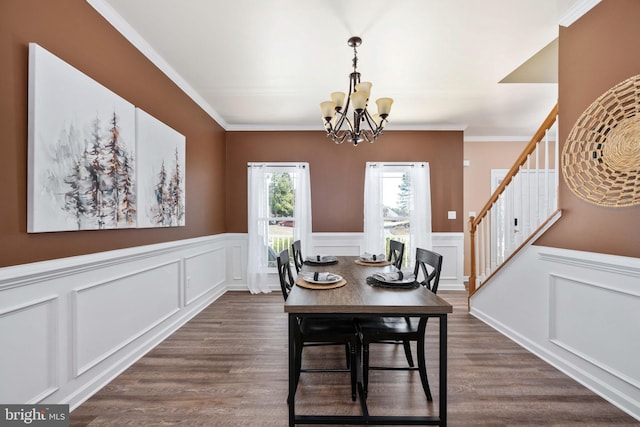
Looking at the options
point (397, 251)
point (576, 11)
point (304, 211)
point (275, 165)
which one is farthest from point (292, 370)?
point (275, 165)

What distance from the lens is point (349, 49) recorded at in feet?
8.71

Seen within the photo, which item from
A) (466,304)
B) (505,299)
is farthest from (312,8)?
(466,304)

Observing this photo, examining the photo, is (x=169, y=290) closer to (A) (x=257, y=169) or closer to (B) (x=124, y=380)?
(B) (x=124, y=380)

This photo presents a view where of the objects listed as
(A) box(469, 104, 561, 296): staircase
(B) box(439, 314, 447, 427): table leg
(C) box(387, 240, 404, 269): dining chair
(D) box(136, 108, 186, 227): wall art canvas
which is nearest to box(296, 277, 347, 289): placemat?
(B) box(439, 314, 447, 427): table leg

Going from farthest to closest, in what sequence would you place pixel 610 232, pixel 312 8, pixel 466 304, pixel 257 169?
pixel 257 169 → pixel 466 304 → pixel 312 8 → pixel 610 232

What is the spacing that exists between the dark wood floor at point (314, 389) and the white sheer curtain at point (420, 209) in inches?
74.9

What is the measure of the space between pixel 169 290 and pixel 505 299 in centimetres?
327

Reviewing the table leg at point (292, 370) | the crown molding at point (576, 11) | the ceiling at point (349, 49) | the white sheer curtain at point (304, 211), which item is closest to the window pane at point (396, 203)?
the ceiling at point (349, 49)

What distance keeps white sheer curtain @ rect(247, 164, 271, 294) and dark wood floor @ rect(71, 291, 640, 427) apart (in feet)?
5.79

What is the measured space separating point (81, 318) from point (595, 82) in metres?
3.67

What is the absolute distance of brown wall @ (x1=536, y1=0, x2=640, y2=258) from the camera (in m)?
1.86

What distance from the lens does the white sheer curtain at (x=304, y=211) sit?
4719mm

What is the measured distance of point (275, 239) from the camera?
4797 mm

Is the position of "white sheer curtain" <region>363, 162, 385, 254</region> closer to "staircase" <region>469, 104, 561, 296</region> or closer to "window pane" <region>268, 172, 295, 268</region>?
"window pane" <region>268, 172, 295, 268</region>
